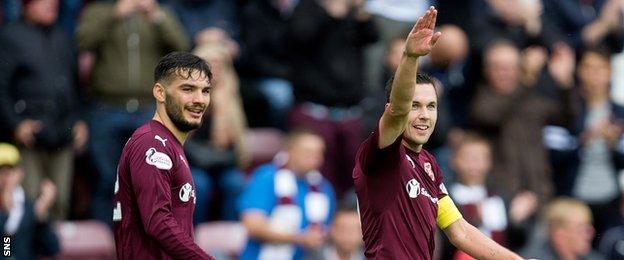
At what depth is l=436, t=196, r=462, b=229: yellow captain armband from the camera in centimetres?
866

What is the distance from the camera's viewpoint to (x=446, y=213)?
869 cm

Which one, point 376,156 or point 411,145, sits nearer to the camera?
point 376,156

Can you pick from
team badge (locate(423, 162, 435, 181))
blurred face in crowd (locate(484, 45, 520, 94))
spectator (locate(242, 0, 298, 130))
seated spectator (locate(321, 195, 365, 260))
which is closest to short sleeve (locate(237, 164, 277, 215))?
seated spectator (locate(321, 195, 365, 260))

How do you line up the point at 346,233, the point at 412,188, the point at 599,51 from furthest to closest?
1. the point at 599,51
2. the point at 346,233
3. the point at 412,188

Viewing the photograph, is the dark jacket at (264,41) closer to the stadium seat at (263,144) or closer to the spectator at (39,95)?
the stadium seat at (263,144)

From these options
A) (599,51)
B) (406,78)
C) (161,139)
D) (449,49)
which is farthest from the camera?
(599,51)

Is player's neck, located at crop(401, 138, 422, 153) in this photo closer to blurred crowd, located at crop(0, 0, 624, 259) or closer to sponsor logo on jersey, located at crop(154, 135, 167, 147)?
sponsor logo on jersey, located at crop(154, 135, 167, 147)

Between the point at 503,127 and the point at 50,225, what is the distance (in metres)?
4.69

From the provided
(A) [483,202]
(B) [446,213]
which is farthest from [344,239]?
(B) [446,213]

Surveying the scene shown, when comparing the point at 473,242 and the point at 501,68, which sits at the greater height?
the point at 501,68

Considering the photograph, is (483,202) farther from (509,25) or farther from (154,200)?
(154,200)

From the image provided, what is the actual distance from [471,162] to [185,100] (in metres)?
5.88

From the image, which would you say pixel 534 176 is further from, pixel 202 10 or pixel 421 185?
pixel 421 185

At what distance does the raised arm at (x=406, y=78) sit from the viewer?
733 centimetres
